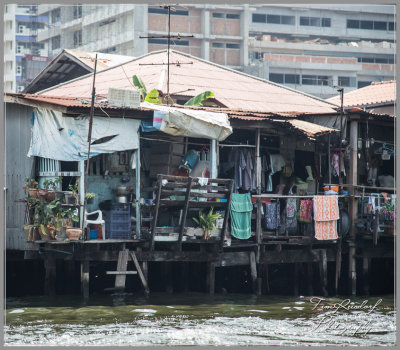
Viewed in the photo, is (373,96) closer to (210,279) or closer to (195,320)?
(210,279)

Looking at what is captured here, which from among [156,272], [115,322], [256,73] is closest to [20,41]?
[256,73]

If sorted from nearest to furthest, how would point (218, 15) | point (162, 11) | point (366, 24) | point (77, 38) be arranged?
1. point (162, 11)
2. point (218, 15)
3. point (77, 38)
4. point (366, 24)

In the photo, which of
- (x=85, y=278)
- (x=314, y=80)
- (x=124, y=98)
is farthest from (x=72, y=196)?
(x=314, y=80)

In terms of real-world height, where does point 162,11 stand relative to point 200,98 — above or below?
above

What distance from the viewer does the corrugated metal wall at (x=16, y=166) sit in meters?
17.9

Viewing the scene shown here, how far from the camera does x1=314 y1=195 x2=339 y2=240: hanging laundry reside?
19.5 metres

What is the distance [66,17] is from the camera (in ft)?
202

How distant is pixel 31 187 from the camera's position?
56.3ft

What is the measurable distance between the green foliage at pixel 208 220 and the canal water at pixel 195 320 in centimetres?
152

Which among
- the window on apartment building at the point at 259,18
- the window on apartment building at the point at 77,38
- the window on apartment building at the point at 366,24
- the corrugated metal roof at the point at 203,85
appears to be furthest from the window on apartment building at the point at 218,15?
the corrugated metal roof at the point at 203,85

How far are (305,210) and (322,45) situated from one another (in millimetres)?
43975

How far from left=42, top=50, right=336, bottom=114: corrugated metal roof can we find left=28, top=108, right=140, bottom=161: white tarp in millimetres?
4313

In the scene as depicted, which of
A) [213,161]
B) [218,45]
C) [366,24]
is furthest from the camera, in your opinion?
[366,24]

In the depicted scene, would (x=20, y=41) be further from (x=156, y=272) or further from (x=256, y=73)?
(x=156, y=272)
